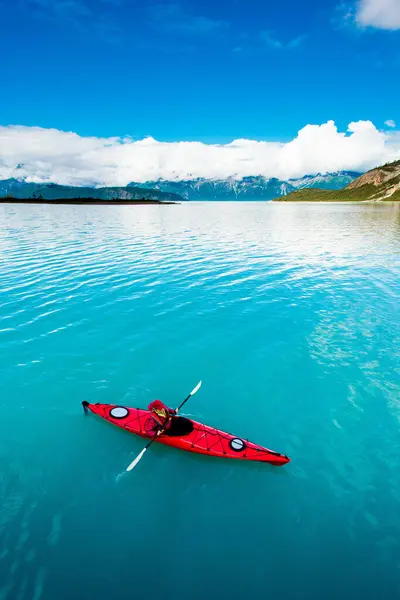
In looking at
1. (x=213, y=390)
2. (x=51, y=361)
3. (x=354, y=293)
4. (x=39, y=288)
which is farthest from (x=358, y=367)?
(x=39, y=288)

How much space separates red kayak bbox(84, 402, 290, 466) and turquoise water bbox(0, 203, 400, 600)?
626 millimetres

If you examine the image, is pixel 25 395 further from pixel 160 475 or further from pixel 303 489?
pixel 303 489

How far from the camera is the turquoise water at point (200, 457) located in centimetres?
980

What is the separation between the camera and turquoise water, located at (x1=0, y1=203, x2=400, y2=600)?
9797mm

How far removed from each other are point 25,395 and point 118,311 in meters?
11.9

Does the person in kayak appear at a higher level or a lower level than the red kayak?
higher

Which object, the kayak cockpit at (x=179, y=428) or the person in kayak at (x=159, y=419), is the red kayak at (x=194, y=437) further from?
the person in kayak at (x=159, y=419)

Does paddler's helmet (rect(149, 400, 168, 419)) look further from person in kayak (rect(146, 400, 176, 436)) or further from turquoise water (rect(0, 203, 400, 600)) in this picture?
turquoise water (rect(0, 203, 400, 600))

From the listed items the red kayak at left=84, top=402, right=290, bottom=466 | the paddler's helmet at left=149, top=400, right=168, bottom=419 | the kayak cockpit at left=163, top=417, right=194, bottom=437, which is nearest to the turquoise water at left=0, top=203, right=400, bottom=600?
the red kayak at left=84, top=402, right=290, bottom=466

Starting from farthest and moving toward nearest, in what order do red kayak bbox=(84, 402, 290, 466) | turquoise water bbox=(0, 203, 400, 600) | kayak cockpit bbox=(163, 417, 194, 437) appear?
1. kayak cockpit bbox=(163, 417, 194, 437)
2. red kayak bbox=(84, 402, 290, 466)
3. turquoise water bbox=(0, 203, 400, 600)

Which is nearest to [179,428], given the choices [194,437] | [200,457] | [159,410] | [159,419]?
[194,437]

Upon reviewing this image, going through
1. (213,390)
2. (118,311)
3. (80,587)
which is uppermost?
(118,311)

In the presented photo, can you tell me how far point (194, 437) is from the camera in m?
13.7

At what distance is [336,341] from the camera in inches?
897
